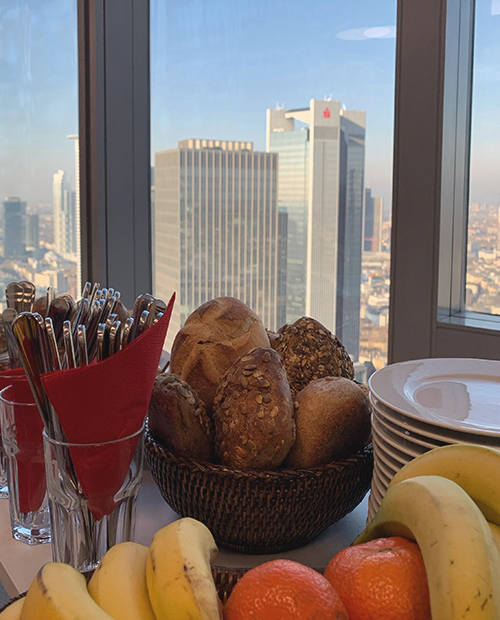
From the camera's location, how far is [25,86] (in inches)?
91.8

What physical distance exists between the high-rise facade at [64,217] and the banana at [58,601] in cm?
200

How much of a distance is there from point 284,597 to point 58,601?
130 mm

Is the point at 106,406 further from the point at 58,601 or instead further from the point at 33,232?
the point at 33,232

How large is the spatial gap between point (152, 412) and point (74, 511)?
129mm

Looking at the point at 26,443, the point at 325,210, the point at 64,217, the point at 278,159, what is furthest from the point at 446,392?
the point at 64,217

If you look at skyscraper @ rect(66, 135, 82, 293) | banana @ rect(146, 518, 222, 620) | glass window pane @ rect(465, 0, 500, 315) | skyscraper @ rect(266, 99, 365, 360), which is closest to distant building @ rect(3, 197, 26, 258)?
skyscraper @ rect(66, 135, 82, 293)

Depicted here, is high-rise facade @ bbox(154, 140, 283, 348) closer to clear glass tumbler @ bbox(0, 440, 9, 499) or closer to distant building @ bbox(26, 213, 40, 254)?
distant building @ bbox(26, 213, 40, 254)

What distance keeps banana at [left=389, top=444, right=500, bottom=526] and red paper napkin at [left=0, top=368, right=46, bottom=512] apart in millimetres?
430

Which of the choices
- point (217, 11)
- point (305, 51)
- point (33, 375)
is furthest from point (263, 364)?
point (217, 11)

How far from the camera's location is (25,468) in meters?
0.69

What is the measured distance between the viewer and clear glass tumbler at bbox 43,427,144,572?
1.88 ft

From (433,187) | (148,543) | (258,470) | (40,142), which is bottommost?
(148,543)

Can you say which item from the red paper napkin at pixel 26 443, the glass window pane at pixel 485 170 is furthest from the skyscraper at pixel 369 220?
the red paper napkin at pixel 26 443

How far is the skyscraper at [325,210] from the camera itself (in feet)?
5.44
